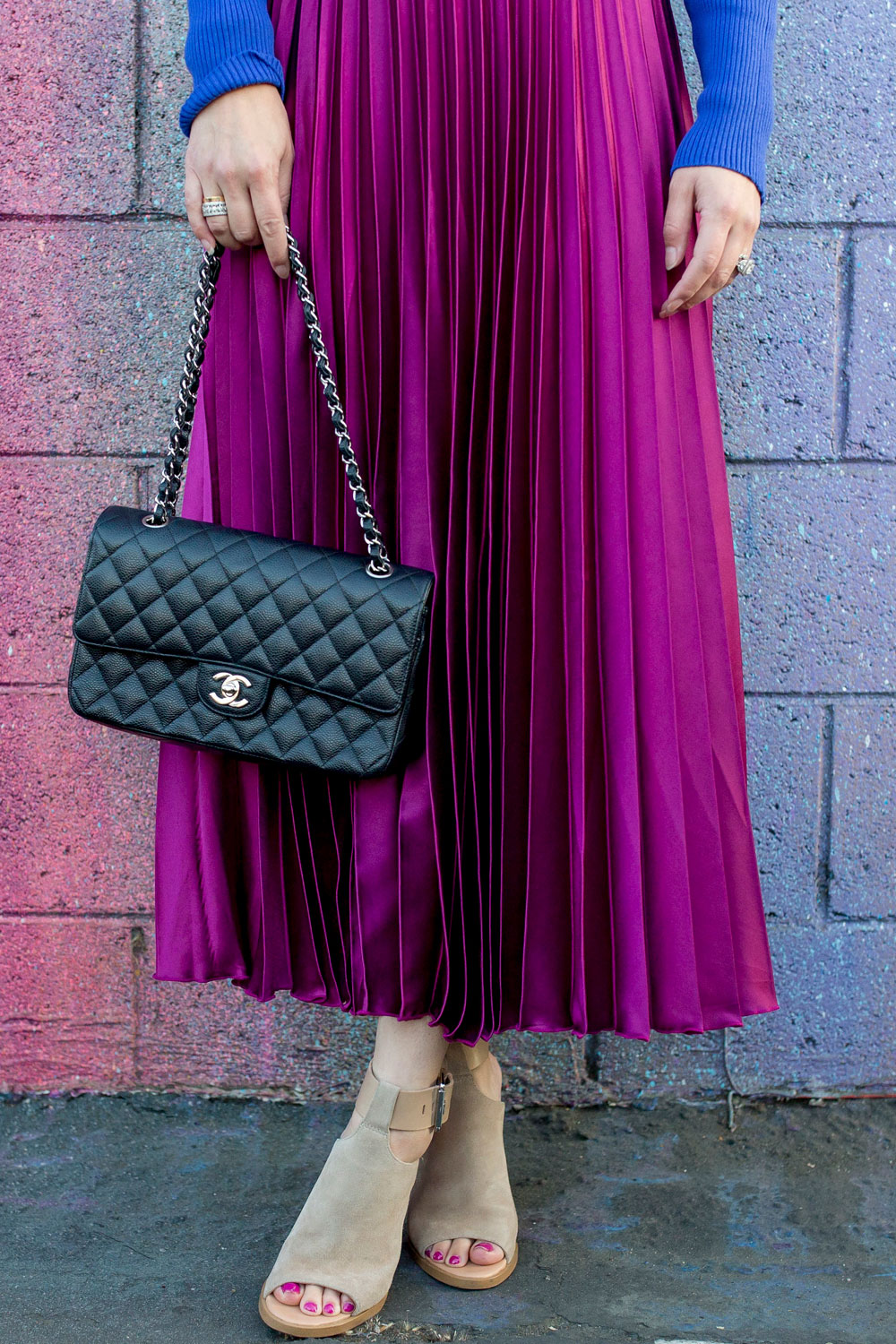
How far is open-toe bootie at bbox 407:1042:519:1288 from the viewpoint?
1.15 meters

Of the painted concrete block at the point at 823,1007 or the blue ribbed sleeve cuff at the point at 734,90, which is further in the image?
the painted concrete block at the point at 823,1007

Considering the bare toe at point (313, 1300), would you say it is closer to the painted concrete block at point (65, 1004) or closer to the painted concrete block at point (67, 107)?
the painted concrete block at point (65, 1004)

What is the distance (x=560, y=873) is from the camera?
1050mm

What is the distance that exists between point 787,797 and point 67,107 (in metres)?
1.45

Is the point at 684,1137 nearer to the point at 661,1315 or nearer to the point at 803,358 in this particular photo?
the point at 661,1315

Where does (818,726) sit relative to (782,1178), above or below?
above

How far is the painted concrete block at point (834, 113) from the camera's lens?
145cm

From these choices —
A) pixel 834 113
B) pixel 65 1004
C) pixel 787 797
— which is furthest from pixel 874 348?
pixel 65 1004

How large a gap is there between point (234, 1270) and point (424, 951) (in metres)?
0.47

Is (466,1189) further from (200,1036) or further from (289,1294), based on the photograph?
(200,1036)

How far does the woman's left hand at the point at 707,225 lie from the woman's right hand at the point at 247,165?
15.5 inches

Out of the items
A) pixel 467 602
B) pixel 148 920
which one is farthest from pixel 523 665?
pixel 148 920

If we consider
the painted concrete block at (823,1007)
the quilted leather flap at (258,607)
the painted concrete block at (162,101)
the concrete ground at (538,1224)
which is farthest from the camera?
the painted concrete block at (823,1007)

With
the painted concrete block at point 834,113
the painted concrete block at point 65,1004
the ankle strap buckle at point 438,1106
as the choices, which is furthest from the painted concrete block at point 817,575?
the painted concrete block at point 65,1004
